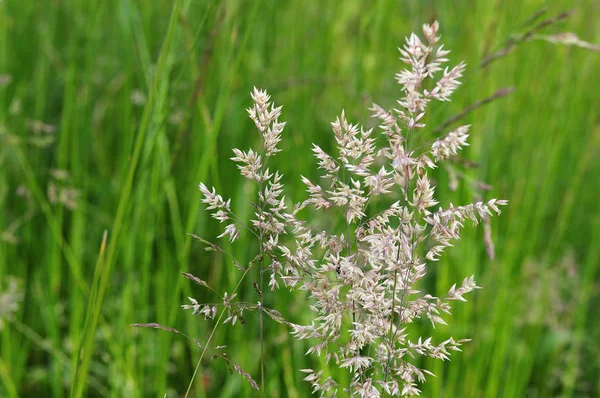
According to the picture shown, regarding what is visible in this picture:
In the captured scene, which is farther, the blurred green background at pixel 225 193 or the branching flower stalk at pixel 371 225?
the blurred green background at pixel 225 193

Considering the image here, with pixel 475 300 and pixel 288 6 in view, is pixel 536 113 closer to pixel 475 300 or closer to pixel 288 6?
pixel 475 300

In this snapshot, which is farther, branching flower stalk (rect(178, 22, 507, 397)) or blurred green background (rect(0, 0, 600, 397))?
blurred green background (rect(0, 0, 600, 397))

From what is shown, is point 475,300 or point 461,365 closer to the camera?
point 461,365

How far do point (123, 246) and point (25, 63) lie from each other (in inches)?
52.0

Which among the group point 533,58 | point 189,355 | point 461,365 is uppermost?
point 533,58

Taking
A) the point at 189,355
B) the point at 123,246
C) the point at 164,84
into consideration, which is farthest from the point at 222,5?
the point at 189,355

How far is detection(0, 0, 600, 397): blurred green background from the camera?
1.62 meters

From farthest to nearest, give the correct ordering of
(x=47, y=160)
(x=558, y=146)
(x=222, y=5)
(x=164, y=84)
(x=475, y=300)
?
(x=47, y=160) → (x=475, y=300) → (x=558, y=146) → (x=222, y=5) → (x=164, y=84)

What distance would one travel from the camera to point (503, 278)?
1.78 metres

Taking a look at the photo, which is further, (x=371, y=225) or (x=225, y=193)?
(x=225, y=193)

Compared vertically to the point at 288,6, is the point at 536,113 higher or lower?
lower

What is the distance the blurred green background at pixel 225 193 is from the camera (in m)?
1.62

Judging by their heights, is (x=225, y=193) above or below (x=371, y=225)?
below

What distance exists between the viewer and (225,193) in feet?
6.89
